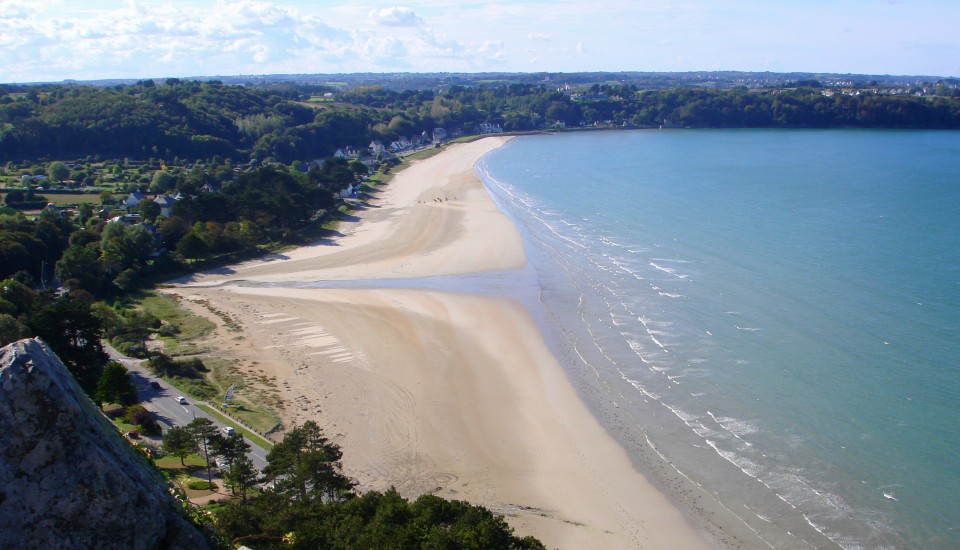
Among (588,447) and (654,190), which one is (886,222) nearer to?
(654,190)

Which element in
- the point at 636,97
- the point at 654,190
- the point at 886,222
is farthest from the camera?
the point at 636,97

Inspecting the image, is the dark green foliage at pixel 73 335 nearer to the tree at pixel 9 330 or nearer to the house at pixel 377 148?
the tree at pixel 9 330

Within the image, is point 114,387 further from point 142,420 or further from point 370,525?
point 370,525

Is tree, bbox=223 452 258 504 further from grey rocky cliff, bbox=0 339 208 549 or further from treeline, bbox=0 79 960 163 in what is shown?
treeline, bbox=0 79 960 163

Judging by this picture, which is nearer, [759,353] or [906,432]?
[906,432]

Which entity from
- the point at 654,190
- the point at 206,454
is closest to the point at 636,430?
the point at 206,454

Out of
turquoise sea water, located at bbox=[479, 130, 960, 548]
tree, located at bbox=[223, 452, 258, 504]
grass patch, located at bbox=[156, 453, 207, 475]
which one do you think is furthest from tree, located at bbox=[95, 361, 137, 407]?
turquoise sea water, located at bbox=[479, 130, 960, 548]

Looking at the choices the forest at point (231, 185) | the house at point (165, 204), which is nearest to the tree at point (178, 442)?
the forest at point (231, 185)
